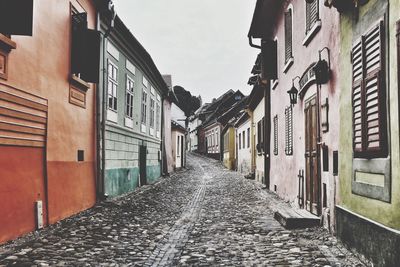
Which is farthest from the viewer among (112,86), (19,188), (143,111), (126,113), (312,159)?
(143,111)

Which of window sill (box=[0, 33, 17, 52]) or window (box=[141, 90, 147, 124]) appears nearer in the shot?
window sill (box=[0, 33, 17, 52])

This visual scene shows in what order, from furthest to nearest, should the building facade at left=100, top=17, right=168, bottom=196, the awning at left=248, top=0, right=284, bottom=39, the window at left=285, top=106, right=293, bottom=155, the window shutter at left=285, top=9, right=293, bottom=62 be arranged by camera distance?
the awning at left=248, top=0, right=284, bottom=39
the building facade at left=100, top=17, right=168, bottom=196
the window shutter at left=285, top=9, right=293, bottom=62
the window at left=285, top=106, right=293, bottom=155

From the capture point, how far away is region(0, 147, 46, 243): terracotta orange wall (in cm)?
611

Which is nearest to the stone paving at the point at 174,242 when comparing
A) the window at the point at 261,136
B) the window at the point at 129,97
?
the window at the point at 129,97

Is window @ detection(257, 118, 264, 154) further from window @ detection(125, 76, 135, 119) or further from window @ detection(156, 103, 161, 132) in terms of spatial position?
window @ detection(125, 76, 135, 119)

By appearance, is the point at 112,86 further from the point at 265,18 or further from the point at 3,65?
the point at 3,65

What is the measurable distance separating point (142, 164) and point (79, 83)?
9125 millimetres

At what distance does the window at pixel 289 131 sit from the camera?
36.2 ft

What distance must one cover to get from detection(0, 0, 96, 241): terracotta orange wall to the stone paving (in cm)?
51

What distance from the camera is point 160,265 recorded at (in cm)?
517

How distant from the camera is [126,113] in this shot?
48.5ft

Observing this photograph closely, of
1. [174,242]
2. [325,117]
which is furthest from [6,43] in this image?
[325,117]

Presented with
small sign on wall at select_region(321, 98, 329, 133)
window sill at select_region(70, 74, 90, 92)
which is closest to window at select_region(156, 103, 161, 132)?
window sill at select_region(70, 74, 90, 92)

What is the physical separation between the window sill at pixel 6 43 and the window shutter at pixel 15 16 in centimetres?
32
